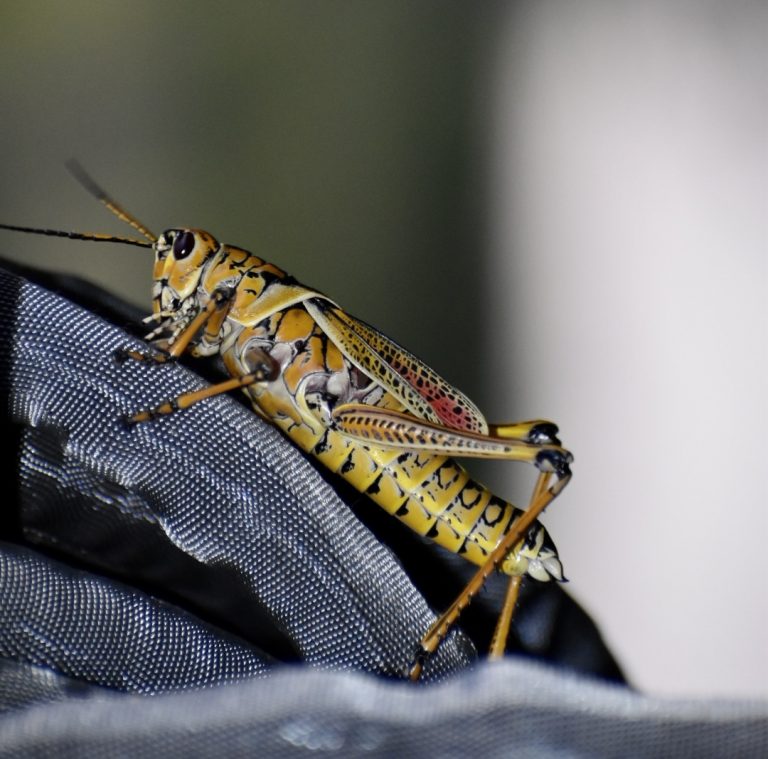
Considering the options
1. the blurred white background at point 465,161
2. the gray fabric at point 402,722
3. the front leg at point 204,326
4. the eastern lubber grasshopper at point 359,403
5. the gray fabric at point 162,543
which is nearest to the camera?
the gray fabric at point 402,722

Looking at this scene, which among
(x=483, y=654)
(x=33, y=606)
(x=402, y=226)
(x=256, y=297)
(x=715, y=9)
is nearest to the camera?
(x=33, y=606)

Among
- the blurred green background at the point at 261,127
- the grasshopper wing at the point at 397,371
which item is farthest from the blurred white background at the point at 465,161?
the grasshopper wing at the point at 397,371

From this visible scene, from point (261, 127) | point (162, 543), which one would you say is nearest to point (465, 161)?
point (261, 127)

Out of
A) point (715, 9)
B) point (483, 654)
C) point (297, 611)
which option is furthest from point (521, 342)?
point (297, 611)

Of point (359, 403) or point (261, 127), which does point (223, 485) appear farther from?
point (261, 127)

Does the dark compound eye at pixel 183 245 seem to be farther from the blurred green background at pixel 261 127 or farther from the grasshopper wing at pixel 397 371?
the blurred green background at pixel 261 127

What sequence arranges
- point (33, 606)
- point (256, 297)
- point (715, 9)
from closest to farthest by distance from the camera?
1. point (33, 606)
2. point (256, 297)
3. point (715, 9)

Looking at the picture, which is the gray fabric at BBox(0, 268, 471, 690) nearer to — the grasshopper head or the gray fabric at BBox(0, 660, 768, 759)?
the gray fabric at BBox(0, 660, 768, 759)

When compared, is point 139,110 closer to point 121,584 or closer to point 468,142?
point 468,142
